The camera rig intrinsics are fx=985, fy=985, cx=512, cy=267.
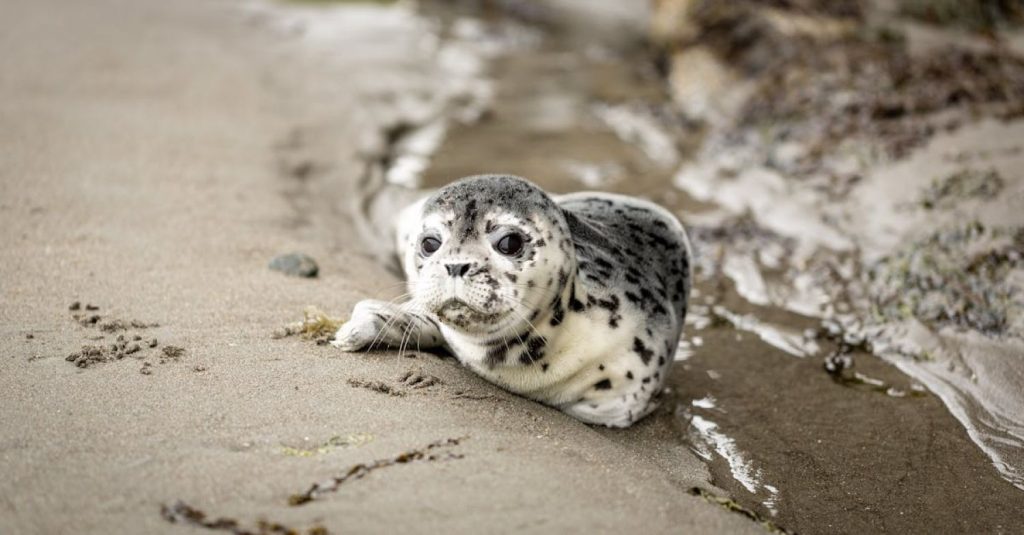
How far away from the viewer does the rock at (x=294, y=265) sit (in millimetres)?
4621

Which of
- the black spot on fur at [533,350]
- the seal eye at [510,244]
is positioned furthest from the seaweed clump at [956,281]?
the seal eye at [510,244]

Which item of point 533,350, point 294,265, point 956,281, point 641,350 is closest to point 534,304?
point 533,350

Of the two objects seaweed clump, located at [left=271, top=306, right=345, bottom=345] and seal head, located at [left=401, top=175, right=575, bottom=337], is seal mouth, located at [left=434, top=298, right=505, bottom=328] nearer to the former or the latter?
seal head, located at [left=401, top=175, right=575, bottom=337]

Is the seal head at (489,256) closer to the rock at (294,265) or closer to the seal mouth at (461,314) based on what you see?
the seal mouth at (461,314)

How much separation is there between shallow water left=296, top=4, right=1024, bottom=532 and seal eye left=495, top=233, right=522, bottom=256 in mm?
1119

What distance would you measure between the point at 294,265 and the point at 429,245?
140 cm

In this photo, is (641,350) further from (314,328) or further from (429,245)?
(314,328)

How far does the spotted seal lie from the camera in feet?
10.9

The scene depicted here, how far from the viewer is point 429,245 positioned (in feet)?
11.3

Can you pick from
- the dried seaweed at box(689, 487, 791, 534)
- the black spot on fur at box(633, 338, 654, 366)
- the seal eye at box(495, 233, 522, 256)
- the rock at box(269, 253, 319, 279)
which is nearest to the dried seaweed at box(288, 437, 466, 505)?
the seal eye at box(495, 233, 522, 256)

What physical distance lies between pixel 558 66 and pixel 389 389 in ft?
23.9

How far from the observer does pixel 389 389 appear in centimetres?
343

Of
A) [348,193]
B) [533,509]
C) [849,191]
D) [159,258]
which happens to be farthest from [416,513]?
[849,191]

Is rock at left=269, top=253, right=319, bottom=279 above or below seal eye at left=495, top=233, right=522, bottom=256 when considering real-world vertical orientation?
below
